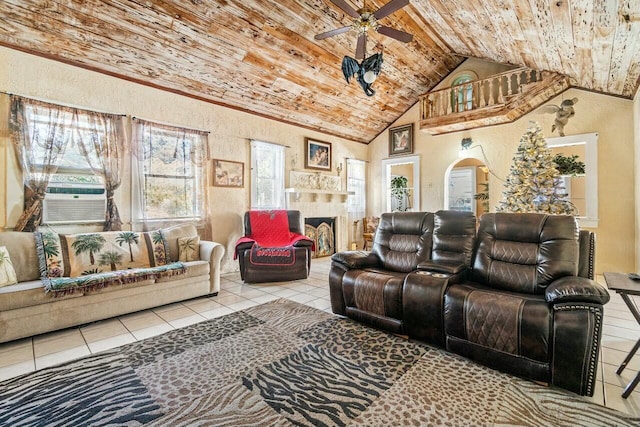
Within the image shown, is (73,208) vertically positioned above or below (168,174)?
below

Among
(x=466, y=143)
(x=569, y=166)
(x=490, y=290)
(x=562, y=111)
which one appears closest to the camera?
(x=490, y=290)

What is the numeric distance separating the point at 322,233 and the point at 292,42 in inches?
157

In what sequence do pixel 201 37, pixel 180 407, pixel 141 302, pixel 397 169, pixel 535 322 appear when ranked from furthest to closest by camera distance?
pixel 397 169
pixel 201 37
pixel 141 302
pixel 535 322
pixel 180 407

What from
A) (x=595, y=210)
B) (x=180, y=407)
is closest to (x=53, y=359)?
(x=180, y=407)

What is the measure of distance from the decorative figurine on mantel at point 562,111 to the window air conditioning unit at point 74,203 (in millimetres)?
7086

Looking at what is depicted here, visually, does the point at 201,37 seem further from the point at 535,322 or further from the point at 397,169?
the point at 397,169

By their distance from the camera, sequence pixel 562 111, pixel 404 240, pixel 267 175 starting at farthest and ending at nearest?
pixel 267 175 < pixel 562 111 < pixel 404 240

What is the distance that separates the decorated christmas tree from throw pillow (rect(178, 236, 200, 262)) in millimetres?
5007

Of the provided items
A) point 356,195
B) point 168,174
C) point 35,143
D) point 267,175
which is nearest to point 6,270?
point 35,143

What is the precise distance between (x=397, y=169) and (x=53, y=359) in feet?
27.8

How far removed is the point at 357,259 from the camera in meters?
3.03

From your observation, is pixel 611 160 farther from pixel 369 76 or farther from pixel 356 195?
pixel 356 195

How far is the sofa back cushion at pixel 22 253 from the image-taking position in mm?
2811

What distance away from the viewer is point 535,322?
1.83m
